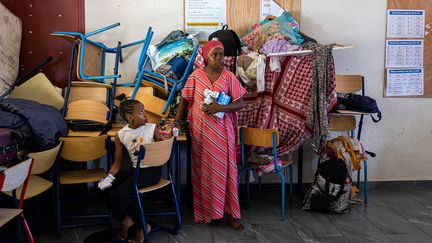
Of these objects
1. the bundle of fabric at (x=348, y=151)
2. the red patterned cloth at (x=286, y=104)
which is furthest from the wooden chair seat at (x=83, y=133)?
the bundle of fabric at (x=348, y=151)

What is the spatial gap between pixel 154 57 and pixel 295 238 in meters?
1.91

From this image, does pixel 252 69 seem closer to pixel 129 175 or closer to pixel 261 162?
pixel 261 162

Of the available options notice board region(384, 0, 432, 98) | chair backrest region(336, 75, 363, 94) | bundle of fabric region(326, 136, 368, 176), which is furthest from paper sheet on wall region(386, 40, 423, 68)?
bundle of fabric region(326, 136, 368, 176)

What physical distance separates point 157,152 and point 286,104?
1.42 m

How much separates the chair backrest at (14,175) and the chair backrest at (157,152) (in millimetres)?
693

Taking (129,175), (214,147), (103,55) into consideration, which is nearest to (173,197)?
(129,175)

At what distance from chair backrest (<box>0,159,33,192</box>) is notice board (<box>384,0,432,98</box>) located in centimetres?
335

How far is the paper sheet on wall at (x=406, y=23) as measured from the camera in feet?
12.5

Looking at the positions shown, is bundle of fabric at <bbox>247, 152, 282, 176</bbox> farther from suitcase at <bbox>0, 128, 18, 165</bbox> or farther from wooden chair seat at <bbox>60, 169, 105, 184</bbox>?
suitcase at <bbox>0, 128, 18, 165</bbox>

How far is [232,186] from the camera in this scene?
2.93 metres

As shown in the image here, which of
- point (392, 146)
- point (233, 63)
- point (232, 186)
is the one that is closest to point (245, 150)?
point (232, 186)

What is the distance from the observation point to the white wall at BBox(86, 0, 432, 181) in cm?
362

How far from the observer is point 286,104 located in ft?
11.3

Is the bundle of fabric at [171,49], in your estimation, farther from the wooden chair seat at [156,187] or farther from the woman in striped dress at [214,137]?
the wooden chair seat at [156,187]
